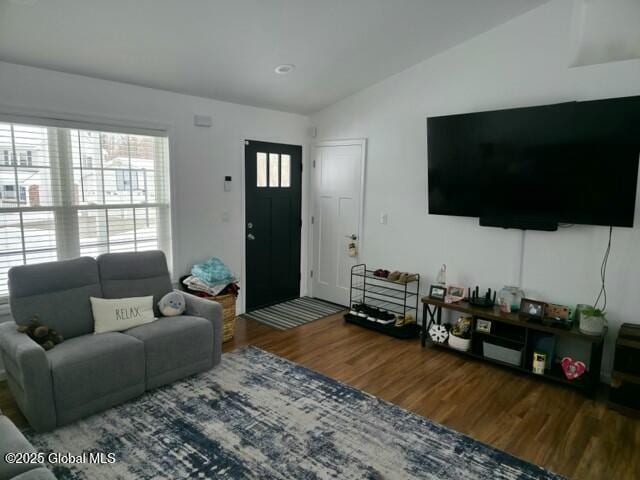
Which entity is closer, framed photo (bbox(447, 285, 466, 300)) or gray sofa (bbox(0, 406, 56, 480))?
gray sofa (bbox(0, 406, 56, 480))

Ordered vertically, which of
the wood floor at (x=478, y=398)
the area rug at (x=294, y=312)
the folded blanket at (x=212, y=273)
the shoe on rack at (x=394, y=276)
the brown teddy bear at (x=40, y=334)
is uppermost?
the folded blanket at (x=212, y=273)

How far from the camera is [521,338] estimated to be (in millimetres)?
3461

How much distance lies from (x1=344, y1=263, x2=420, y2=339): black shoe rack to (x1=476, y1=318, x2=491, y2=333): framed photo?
742 mm

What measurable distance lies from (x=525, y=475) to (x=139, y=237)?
3525 mm

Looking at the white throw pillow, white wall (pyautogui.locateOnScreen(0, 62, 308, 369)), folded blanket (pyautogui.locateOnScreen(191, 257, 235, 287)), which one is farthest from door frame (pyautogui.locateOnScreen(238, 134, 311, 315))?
the white throw pillow

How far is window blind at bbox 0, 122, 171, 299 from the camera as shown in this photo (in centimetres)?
313

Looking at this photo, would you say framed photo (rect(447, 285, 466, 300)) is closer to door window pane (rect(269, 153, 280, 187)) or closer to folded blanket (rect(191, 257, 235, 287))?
folded blanket (rect(191, 257, 235, 287))

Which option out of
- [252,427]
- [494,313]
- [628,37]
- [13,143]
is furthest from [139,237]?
[628,37]

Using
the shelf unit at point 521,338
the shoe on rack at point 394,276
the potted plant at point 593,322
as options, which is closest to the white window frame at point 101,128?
the shoe on rack at point 394,276

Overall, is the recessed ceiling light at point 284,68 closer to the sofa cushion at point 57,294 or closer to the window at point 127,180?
the window at point 127,180

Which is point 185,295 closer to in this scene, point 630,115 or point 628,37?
point 630,115

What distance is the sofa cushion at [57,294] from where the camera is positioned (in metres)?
2.85

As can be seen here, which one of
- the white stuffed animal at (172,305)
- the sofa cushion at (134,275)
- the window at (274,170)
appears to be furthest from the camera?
the window at (274,170)

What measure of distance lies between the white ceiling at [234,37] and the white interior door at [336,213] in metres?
1.00
